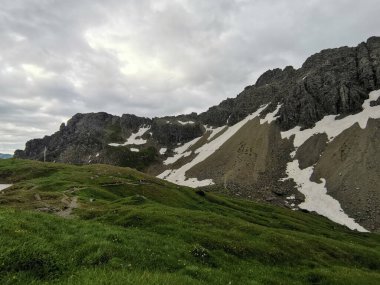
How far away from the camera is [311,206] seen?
122m

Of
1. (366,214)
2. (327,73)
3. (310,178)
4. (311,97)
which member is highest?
(327,73)

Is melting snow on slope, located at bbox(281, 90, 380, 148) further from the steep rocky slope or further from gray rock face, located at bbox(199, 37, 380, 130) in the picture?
gray rock face, located at bbox(199, 37, 380, 130)

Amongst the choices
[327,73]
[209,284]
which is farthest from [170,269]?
[327,73]

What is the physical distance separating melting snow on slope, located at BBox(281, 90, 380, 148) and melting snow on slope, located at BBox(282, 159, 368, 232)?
2568 centimetres

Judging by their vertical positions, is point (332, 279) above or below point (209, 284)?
below

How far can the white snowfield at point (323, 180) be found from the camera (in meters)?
113

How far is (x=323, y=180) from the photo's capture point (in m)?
135

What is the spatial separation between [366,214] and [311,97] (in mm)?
96954

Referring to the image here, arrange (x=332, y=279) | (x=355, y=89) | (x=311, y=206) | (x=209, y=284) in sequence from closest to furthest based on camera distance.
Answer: (x=209, y=284)
(x=332, y=279)
(x=311, y=206)
(x=355, y=89)

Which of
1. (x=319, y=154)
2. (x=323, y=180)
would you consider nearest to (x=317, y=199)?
A: (x=323, y=180)

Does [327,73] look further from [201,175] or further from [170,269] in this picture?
[170,269]

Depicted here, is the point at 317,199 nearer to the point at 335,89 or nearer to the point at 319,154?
the point at 319,154

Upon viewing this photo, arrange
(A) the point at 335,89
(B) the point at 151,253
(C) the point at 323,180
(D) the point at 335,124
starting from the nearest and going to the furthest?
(B) the point at 151,253, (C) the point at 323,180, (D) the point at 335,124, (A) the point at 335,89

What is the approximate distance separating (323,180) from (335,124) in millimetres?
46822
